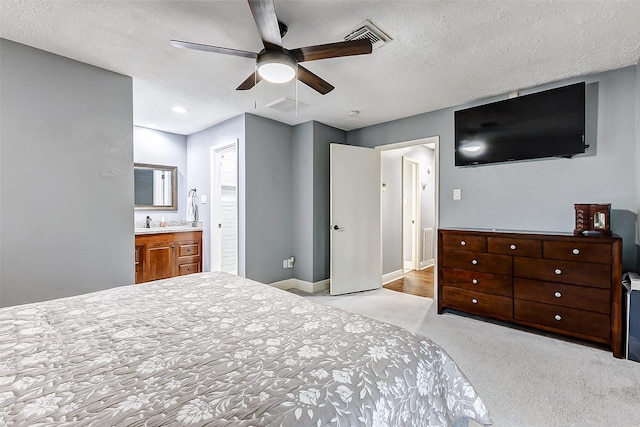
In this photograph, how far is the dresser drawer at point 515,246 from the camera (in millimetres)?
2618

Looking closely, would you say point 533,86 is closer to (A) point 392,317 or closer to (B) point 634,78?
(B) point 634,78

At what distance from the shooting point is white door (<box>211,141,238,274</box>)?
438 cm

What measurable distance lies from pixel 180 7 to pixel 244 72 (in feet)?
2.88

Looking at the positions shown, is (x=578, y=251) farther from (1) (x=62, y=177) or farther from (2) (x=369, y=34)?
(1) (x=62, y=177)

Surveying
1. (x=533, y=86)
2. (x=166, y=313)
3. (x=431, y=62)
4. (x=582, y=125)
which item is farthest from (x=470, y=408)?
(x=533, y=86)

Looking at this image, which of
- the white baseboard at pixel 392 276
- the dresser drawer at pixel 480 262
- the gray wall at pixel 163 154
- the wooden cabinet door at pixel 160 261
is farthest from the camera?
the white baseboard at pixel 392 276

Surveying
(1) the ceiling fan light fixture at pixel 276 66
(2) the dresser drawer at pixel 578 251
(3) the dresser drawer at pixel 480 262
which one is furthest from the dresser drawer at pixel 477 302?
(1) the ceiling fan light fixture at pixel 276 66

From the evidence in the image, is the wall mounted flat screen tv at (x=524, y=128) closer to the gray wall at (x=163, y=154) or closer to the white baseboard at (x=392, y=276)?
the white baseboard at (x=392, y=276)

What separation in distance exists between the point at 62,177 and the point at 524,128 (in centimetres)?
430

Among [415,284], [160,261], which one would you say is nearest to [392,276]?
[415,284]

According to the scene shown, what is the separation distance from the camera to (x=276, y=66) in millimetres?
1805

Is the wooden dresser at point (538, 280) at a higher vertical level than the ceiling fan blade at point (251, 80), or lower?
lower

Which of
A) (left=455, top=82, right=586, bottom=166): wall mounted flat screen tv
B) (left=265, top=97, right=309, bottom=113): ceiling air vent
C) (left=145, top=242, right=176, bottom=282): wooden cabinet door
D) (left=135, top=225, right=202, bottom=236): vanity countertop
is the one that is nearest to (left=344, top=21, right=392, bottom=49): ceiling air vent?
(left=265, top=97, right=309, bottom=113): ceiling air vent

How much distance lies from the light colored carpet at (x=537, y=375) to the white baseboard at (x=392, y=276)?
5.10 ft
